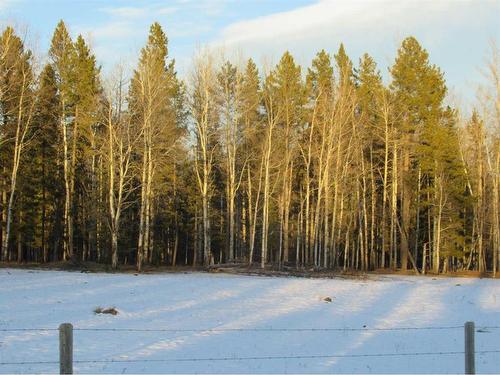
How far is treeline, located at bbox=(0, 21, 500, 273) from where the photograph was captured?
36656 mm

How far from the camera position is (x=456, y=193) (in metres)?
43.1

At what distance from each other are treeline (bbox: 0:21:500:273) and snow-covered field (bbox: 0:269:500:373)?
10740 mm

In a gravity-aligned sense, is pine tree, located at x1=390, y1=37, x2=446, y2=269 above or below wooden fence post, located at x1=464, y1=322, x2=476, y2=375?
above

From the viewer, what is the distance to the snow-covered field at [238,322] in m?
11.4

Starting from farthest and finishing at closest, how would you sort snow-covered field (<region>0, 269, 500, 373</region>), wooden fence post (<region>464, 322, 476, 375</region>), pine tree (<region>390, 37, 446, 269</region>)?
pine tree (<region>390, 37, 446, 269</region>) < snow-covered field (<region>0, 269, 500, 373</region>) < wooden fence post (<region>464, 322, 476, 375</region>)

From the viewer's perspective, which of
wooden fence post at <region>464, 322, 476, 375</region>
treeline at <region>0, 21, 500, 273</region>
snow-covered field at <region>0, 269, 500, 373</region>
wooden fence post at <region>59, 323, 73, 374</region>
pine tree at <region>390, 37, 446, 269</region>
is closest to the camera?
wooden fence post at <region>59, 323, 73, 374</region>

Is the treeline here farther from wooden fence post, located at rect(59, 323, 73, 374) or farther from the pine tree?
wooden fence post, located at rect(59, 323, 73, 374)

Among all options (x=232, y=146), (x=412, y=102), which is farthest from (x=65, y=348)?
(x=412, y=102)

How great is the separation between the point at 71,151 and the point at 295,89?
18415 millimetres

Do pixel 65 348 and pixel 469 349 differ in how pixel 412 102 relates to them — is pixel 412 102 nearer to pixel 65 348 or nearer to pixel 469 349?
pixel 469 349

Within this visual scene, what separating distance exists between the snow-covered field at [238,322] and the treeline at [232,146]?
35.2 feet

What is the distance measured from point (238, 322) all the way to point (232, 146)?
77.7ft

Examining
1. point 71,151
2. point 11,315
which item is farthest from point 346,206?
point 11,315

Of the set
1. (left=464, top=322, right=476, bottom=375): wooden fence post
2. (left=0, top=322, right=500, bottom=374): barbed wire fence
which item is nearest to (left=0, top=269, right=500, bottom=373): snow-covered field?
(left=0, top=322, right=500, bottom=374): barbed wire fence
